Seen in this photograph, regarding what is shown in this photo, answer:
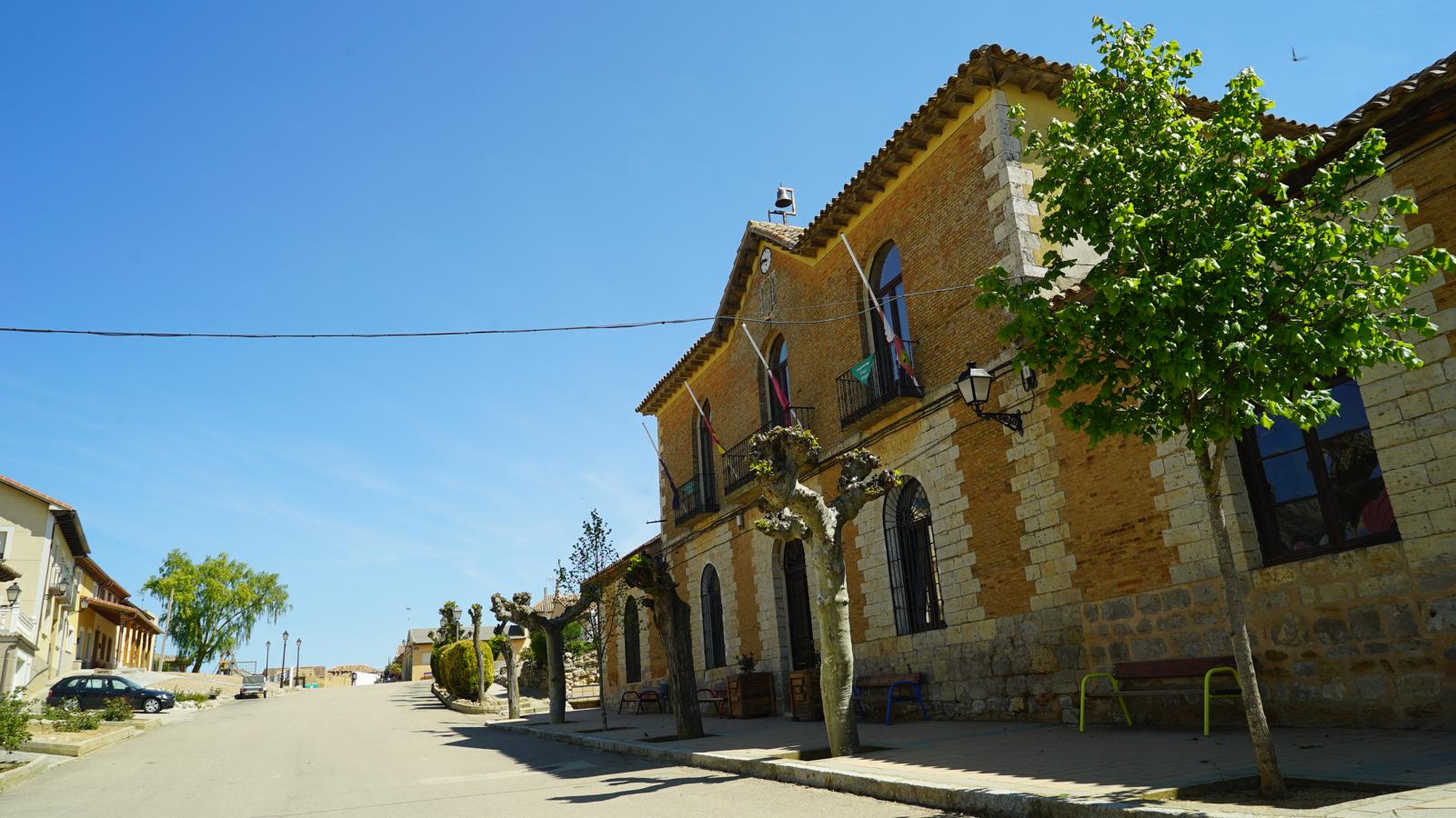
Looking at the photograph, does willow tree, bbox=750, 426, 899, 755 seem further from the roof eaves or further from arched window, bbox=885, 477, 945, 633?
the roof eaves

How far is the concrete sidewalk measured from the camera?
5.04 metres

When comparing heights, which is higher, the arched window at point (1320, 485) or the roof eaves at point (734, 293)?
the roof eaves at point (734, 293)

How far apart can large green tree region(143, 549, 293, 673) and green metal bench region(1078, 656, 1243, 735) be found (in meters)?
63.7

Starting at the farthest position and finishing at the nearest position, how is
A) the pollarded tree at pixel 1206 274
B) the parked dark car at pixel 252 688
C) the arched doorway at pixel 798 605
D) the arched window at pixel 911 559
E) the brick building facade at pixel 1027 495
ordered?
the parked dark car at pixel 252 688 → the arched doorway at pixel 798 605 → the arched window at pixel 911 559 → the brick building facade at pixel 1027 495 → the pollarded tree at pixel 1206 274

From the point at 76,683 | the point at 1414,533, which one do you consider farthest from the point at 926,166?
the point at 76,683

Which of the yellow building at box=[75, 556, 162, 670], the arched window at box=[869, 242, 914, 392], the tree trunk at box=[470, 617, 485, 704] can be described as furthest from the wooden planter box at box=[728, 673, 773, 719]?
the yellow building at box=[75, 556, 162, 670]


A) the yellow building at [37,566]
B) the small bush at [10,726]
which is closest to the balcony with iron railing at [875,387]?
the small bush at [10,726]

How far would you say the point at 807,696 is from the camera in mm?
14305

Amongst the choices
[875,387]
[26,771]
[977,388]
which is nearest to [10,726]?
[26,771]

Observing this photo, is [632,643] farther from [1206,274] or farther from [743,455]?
[1206,274]

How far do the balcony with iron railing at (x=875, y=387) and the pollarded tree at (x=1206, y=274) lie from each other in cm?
653

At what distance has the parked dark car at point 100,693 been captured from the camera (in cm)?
2566

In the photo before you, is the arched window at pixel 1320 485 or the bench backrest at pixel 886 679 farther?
the bench backrest at pixel 886 679

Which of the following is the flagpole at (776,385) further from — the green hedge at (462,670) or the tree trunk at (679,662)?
the green hedge at (462,670)
